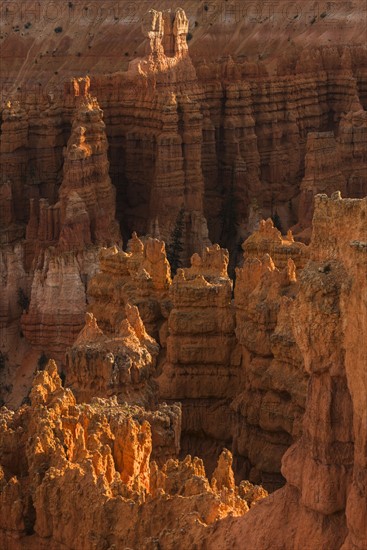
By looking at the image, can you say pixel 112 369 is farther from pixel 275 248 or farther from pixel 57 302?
pixel 57 302

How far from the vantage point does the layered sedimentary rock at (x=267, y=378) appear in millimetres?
26391

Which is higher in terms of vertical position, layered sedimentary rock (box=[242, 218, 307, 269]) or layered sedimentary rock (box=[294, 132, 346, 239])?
layered sedimentary rock (box=[294, 132, 346, 239])

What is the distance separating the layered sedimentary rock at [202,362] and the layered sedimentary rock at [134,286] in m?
1.40

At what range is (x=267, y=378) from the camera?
A: 88.5ft

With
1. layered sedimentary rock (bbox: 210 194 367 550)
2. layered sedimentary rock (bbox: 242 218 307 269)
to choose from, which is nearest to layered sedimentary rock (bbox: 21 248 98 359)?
layered sedimentary rock (bbox: 242 218 307 269)

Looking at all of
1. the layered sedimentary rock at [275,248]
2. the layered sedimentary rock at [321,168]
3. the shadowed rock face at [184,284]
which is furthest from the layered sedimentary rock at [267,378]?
the layered sedimentary rock at [321,168]

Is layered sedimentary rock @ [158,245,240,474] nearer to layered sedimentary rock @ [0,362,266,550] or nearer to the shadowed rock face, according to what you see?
the shadowed rock face

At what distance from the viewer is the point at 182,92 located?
53.8m

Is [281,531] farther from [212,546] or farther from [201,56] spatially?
[201,56]

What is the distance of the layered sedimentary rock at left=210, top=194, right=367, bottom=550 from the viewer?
47.7ft

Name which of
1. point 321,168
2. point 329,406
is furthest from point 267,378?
point 321,168

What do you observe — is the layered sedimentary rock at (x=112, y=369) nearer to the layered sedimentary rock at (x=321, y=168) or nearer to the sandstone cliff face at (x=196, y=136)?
the sandstone cliff face at (x=196, y=136)

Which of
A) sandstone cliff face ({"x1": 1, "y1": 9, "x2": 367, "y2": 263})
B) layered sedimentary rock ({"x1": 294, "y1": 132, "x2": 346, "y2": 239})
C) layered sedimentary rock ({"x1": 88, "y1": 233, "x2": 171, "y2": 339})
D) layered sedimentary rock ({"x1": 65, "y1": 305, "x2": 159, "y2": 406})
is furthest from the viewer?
layered sedimentary rock ({"x1": 294, "y1": 132, "x2": 346, "y2": 239})

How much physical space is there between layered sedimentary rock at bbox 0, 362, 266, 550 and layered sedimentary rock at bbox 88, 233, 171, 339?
7769 millimetres
